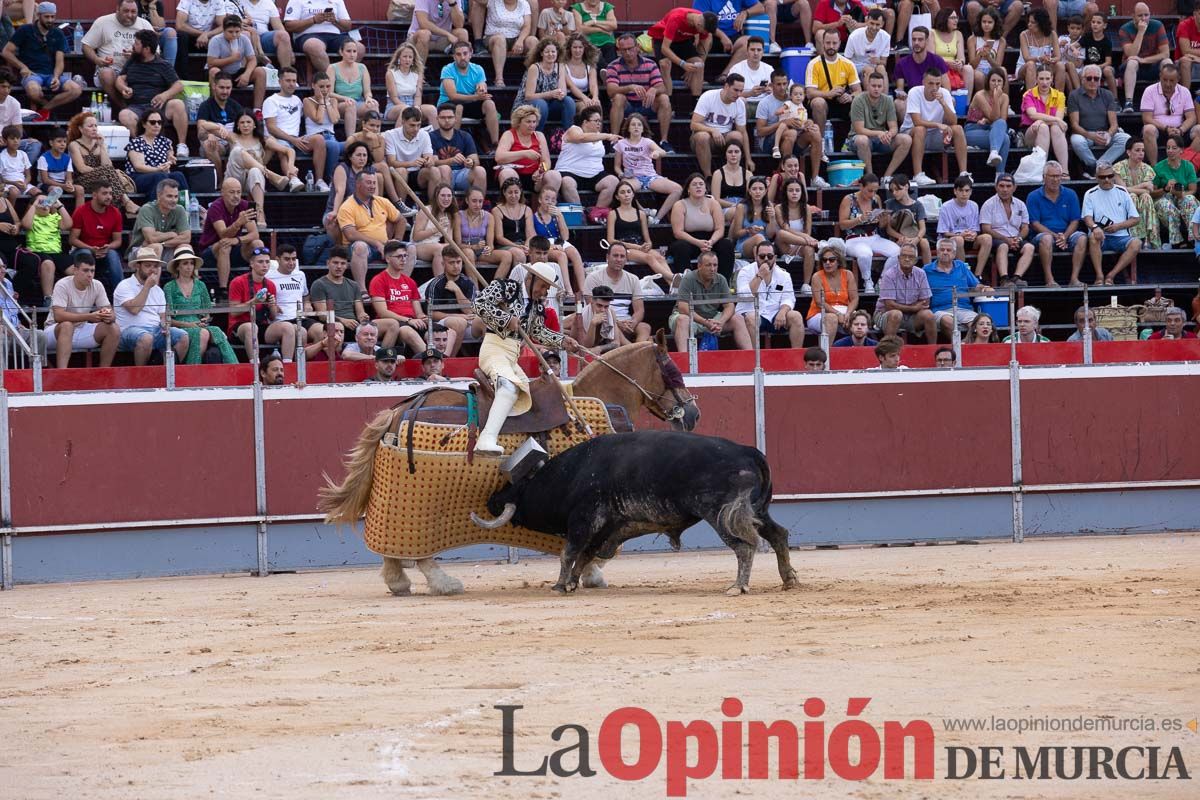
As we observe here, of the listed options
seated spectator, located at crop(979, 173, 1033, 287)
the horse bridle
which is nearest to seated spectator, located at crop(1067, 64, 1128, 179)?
seated spectator, located at crop(979, 173, 1033, 287)

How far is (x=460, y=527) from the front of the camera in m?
10.3

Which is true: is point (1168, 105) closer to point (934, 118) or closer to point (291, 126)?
point (934, 118)

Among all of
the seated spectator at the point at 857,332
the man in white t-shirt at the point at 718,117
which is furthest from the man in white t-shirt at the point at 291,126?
the seated spectator at the point at 857,332

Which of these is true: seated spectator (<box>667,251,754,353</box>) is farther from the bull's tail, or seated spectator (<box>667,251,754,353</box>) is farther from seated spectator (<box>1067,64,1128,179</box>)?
seated spectator (<box>1067,64,1128,179</box>)

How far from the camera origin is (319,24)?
1705cm

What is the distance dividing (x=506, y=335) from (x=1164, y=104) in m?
10.6

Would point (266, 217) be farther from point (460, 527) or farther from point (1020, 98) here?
point (1020, 98)

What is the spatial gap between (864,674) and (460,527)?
13.0 feet

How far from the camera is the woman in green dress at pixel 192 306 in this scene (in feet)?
42.0

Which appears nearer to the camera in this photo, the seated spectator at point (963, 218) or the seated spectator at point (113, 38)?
the seated spectator at point (113, 38)

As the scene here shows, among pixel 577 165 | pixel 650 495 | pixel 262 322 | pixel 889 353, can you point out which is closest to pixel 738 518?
pixel 650 495

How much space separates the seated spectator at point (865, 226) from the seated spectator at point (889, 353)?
5.29ft

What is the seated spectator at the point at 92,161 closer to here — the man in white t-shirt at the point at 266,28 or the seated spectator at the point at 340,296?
the seated spectator at the point at 340,296

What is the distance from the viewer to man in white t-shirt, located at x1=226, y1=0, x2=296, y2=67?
16.6 meters
